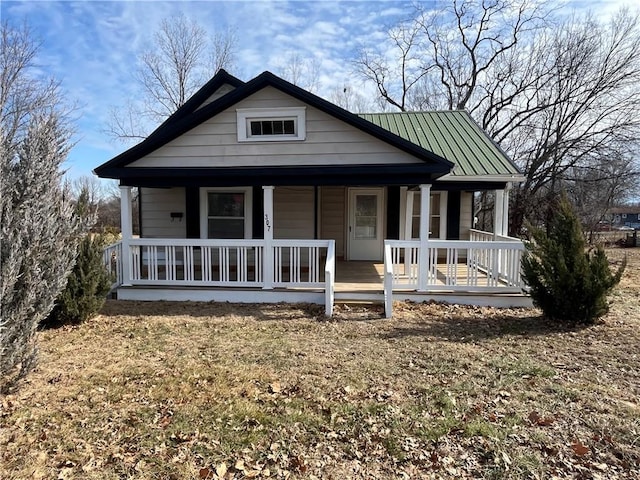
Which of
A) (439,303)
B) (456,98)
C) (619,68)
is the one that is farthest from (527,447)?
(456,98)

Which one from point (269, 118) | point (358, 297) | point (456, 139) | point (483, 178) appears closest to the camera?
point (358, 297)

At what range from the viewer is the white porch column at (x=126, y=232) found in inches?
300

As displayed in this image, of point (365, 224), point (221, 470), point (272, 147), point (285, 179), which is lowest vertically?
point (221, 470)

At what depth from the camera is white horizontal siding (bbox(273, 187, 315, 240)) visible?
32.8 feet

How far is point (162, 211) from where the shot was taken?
10.2 meters

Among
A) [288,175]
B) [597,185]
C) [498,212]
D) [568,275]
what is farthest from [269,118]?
[597,185]

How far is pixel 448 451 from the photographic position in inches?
113

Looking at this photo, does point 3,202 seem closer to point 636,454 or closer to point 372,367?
point 372,367

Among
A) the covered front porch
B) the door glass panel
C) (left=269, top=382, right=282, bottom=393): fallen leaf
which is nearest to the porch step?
the covered front porch

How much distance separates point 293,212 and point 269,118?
9.90ft

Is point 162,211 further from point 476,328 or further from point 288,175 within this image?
point 476,328

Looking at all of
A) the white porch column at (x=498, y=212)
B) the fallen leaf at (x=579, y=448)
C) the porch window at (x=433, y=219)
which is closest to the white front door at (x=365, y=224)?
the porch window at (x=433, y=219)

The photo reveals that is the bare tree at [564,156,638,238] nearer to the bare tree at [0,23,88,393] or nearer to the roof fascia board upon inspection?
the roof fascia board

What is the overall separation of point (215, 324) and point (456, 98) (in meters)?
24.9
